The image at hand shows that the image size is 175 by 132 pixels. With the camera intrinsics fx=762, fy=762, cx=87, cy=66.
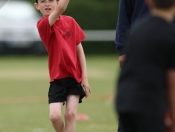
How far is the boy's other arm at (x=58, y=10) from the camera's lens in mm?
7609

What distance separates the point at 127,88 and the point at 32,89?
1291 cm

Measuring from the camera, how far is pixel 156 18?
5191 mm

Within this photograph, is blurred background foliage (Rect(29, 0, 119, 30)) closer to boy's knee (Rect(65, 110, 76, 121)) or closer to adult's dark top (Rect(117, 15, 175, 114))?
boy's knee (Rect(65, 110, 76, 121))

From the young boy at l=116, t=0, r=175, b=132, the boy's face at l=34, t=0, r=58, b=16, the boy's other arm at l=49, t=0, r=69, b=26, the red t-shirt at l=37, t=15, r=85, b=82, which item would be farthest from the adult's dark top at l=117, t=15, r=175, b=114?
the boy's face at l=34, t=0, r=58, b=16

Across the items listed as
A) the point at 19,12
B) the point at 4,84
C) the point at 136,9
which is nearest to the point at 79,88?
the point at 136,9

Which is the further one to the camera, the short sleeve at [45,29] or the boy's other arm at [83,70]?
the boy's other arm at [83,70]

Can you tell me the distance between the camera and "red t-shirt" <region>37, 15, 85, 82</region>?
26.0 feet

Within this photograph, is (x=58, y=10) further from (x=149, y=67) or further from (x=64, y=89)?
(x=149, y=67)

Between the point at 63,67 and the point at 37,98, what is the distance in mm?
7856

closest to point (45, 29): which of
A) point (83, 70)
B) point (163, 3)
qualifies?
point (83, 70)

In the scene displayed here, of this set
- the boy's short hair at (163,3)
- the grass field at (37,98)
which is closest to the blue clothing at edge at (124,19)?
the boy's short hair at (163,3)

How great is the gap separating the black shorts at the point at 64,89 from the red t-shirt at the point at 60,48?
0.19 ft

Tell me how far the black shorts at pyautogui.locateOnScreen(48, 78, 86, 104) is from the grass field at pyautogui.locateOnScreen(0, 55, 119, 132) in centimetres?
249

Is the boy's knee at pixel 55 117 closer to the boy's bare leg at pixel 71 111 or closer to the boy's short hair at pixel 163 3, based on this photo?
the boy's bare leg at pixel 71 111
